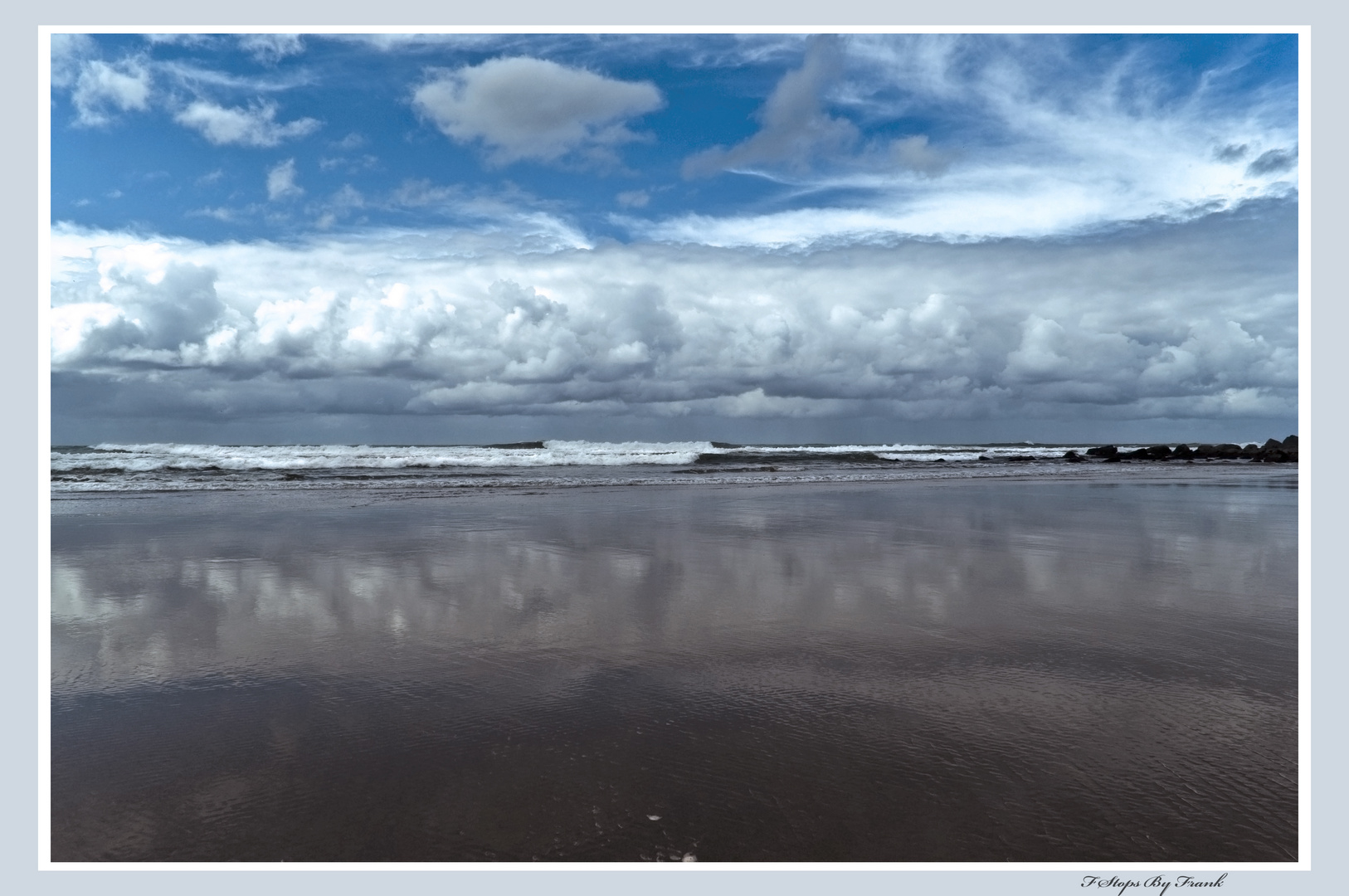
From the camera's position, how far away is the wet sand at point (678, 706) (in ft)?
9.45

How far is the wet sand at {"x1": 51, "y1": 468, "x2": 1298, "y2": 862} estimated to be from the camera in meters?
2.88

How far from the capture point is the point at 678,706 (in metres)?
4.04

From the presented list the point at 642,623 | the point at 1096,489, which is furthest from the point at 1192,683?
the point at 1096,489

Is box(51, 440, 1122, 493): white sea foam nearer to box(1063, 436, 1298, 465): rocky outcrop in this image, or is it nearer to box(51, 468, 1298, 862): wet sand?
box(1063, 436, 1298, 465): rocky outcrop

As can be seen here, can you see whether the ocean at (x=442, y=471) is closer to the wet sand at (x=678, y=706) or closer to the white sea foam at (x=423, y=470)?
the white sea foam at (x=423, y=470)

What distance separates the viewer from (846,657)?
484 centimetres

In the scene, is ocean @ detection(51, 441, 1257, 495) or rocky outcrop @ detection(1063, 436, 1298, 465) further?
rocky outcrop @ detection(1063, 436, 1298, 465)

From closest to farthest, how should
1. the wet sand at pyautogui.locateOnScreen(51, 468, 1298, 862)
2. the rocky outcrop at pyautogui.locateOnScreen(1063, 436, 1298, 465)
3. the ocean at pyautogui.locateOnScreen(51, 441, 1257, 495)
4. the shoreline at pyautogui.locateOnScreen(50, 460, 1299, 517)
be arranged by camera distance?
1. the wet sand at pyautogui.locateOnScreen(51, 468, 1298, 862)
2. the shoreline at pyautogui.locateOnScreen(50, 460, 1299, 517)
3. the ocean at pyautogui.locateOnScreen(51, 441, 1257, 495)
4. the rocky outcrop at pyautogui.locateOnScreen(1063, 436, 1298, 465)

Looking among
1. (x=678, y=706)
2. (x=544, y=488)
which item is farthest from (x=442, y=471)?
(x=678, y=706)

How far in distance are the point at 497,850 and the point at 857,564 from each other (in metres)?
5.96

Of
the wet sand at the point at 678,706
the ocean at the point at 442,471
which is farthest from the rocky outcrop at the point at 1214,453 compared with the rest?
the wet sand at the point at 678,706

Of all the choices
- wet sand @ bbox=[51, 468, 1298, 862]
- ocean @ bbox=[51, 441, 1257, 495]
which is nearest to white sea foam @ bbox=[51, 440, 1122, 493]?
ocean @ bbox=[51, 441, 1257, 495]

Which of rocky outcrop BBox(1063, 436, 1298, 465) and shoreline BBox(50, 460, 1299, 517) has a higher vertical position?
rocky outcrop BBox(1063, 436, 1298, 465)

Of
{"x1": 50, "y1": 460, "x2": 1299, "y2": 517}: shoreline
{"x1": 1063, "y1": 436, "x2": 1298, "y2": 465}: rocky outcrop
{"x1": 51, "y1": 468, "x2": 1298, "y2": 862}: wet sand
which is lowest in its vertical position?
{"x1": 51, "y1": 468, "x2": 1298, "y2": 862}: wet sand
